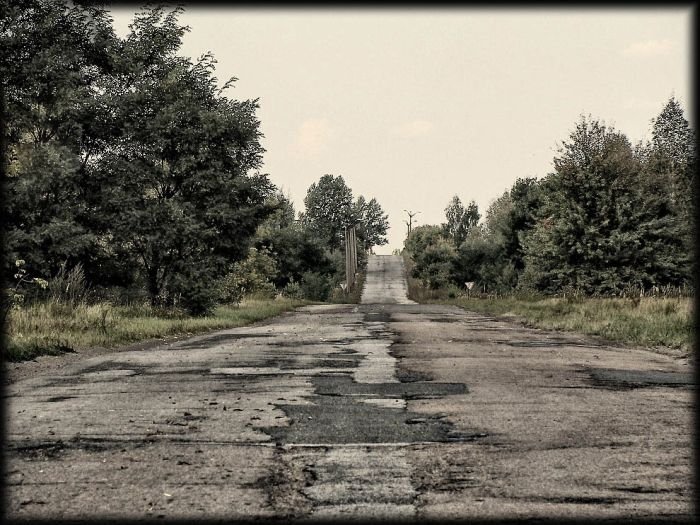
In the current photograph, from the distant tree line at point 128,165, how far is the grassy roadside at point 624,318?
32.5ft

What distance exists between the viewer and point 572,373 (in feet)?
31.6

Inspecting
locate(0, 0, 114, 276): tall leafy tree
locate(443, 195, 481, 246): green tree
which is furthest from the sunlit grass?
locate(443, 195, 481, 246): green tree

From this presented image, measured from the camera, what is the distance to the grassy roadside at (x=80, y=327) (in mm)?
11930

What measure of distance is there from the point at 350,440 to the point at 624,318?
46.6 ft

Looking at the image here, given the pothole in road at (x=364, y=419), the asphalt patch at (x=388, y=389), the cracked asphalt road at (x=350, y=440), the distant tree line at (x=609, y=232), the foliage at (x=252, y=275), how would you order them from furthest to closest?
the foliage at (x=252, y=275) → the distant tree line at (x=609, y=232) → the asphalt patch at (x=388, y=389) → the pothole in road at (x=364, y=419) → the cracked asphalt road at (x=350, y=440)

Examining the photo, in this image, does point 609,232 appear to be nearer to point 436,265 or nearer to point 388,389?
point 388,389

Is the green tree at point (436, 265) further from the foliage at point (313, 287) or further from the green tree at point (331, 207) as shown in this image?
the green tree at point (331, 207)

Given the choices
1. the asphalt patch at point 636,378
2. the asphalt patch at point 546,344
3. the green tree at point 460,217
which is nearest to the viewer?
the asphalt patch at point 636,378

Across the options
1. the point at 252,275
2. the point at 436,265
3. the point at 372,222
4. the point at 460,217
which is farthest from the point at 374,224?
the point at 252,275

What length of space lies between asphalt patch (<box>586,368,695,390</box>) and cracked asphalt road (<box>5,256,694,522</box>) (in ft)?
0.13

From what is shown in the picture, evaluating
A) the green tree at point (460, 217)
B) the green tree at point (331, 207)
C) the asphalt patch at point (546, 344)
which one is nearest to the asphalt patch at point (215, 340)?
the asphalt patch at point (546, 344)

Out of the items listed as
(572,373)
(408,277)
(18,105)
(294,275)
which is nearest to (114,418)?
(572,373)

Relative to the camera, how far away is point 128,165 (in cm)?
2295

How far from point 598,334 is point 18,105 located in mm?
19506
